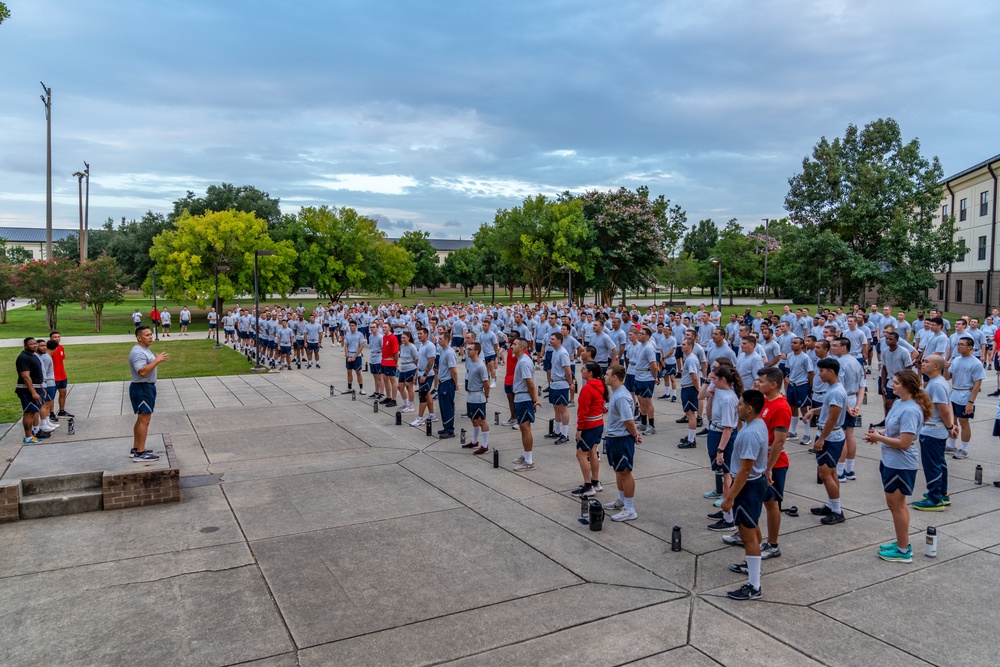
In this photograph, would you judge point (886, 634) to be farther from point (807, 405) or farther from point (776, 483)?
point (807, 405)

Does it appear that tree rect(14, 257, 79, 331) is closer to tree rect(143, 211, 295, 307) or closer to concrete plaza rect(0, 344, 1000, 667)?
tree rect(143, 211, 295, 307)

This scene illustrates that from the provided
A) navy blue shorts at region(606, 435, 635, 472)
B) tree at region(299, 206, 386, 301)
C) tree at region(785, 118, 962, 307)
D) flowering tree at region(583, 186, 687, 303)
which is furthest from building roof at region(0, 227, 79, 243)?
navy blue shorts at region(606, 435, 635, 472)

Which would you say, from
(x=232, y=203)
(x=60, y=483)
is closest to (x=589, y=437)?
(x=60, y=483)

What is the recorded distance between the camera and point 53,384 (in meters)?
12.5

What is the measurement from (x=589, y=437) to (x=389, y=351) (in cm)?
794

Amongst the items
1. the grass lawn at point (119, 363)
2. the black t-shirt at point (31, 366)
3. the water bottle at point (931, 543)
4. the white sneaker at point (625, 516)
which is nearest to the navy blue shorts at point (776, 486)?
the water bottle at point (931, 543)

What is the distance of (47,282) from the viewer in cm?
3644

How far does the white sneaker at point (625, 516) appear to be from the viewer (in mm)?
7891

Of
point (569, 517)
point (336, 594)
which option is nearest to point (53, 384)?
point (336, 594)

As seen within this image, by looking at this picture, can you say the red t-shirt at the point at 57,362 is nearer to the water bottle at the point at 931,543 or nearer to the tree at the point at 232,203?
the water bottle at the point at 931,543

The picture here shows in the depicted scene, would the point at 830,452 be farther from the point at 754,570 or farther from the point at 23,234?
the point at 23,234

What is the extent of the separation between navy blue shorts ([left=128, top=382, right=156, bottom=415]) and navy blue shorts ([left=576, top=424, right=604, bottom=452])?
619 cm

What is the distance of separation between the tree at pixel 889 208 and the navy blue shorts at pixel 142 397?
33950mm

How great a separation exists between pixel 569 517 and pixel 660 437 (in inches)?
189
